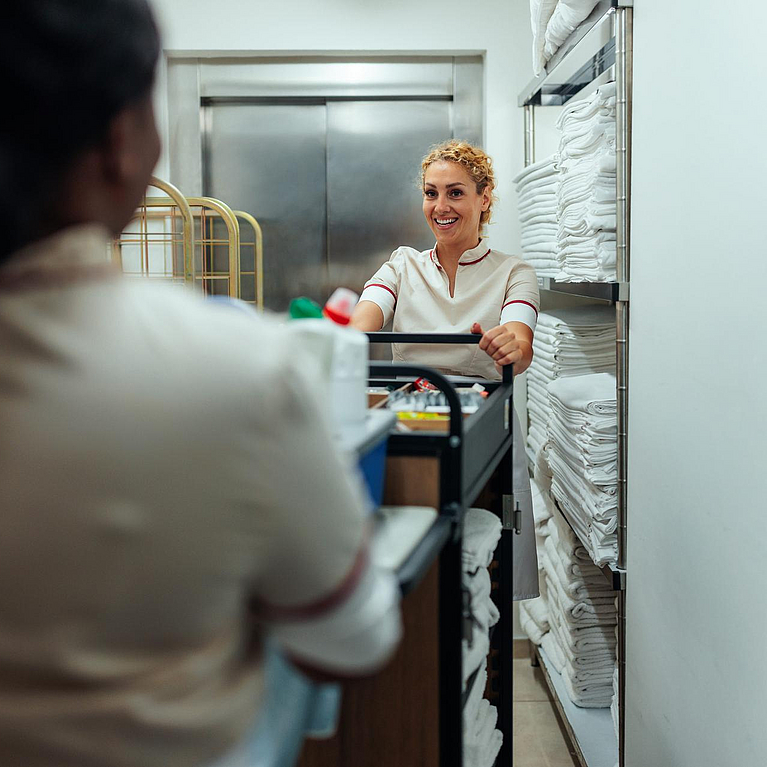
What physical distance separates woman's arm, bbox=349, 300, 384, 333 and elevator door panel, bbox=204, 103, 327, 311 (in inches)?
57.9

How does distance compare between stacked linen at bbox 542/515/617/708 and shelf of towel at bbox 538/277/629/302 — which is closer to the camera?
shelf of towel at bbox 538/277/629/302

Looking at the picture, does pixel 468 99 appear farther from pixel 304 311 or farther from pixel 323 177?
pixel 304 311

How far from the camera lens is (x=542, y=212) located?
9.47 ft

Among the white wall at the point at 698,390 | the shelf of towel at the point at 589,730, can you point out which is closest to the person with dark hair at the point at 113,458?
the white wall at the point at 698,390

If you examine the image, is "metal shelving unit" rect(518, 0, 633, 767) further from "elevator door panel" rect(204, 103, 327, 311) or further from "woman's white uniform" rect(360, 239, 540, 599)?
"elevator door panel" rect(204, 103, 327, 311)

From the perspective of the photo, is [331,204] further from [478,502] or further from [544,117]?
[478,502]

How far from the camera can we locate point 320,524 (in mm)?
662

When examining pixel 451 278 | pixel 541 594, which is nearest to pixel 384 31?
pixel 451 278

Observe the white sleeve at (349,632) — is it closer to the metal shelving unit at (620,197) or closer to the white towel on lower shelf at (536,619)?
the metal shelving unit at (620,197)

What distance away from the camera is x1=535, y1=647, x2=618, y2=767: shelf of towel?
97.0 inches

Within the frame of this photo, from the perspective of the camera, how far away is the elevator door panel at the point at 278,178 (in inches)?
150

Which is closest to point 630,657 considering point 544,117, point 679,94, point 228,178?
point 679,94

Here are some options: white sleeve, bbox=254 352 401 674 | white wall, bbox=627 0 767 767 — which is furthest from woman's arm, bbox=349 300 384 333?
white sleeve, bbox=254 352 401 674

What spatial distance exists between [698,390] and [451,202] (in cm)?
105
